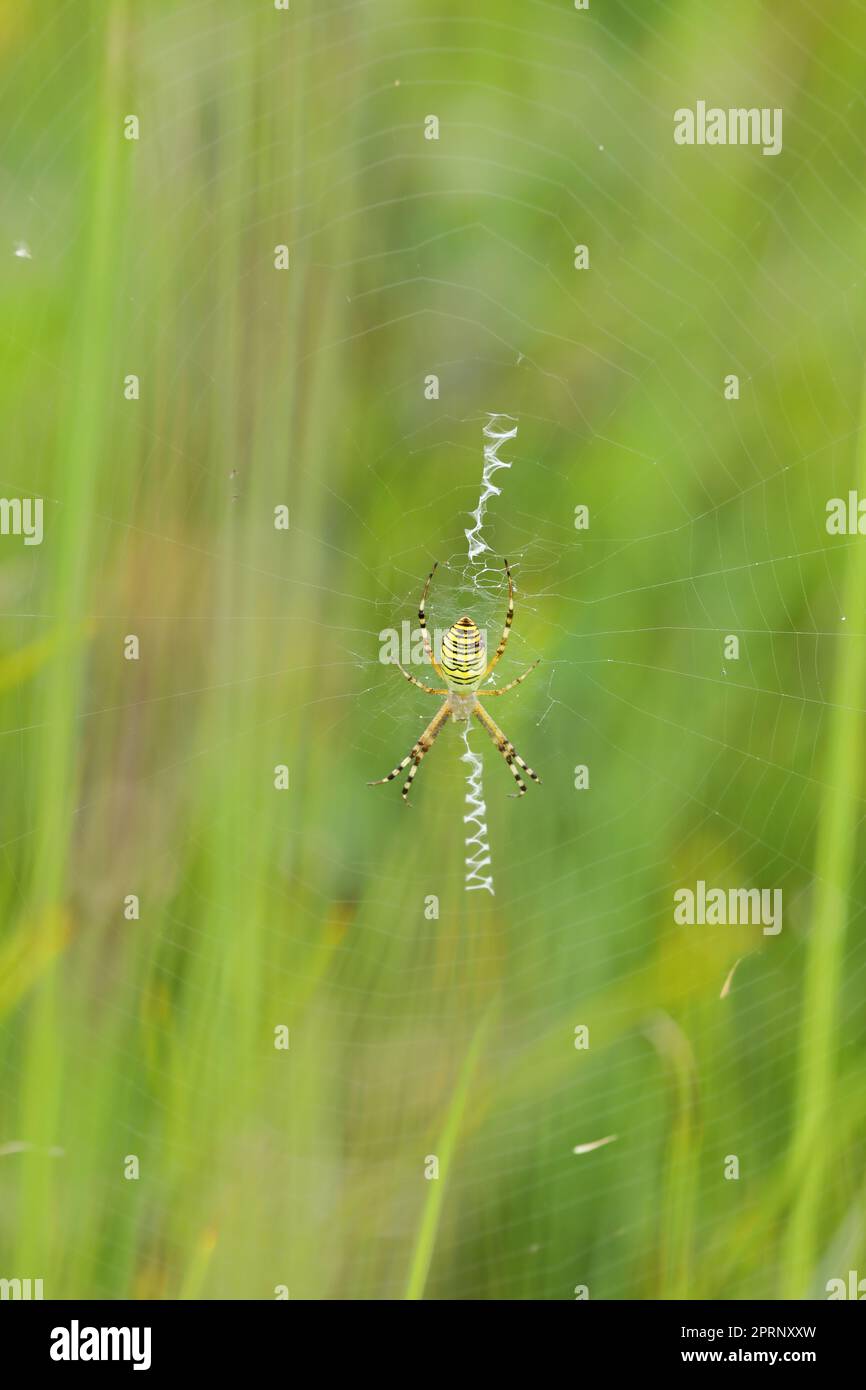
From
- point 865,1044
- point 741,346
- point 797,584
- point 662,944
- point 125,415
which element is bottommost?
point 865,1044

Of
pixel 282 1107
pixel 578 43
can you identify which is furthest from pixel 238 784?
pixel 578 43

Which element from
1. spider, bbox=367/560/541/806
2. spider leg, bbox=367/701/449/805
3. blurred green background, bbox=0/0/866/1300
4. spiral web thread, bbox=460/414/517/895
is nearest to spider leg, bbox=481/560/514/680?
spider, bbox=367/560/541/806

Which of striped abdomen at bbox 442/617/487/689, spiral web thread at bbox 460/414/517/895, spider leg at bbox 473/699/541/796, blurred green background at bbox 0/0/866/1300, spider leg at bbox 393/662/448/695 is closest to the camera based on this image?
blurred green background at bbox 0/0/866/1300

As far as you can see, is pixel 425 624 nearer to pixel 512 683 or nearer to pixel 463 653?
pixel 463 653

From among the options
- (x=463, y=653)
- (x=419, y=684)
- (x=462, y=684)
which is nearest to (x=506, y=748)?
(x=462, y=684)

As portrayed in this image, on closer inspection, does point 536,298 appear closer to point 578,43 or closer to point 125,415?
point 578,43

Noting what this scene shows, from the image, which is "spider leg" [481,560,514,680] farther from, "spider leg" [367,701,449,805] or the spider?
"spider leg" [367,701,449,805]

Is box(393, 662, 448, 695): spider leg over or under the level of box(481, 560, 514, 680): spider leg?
under
